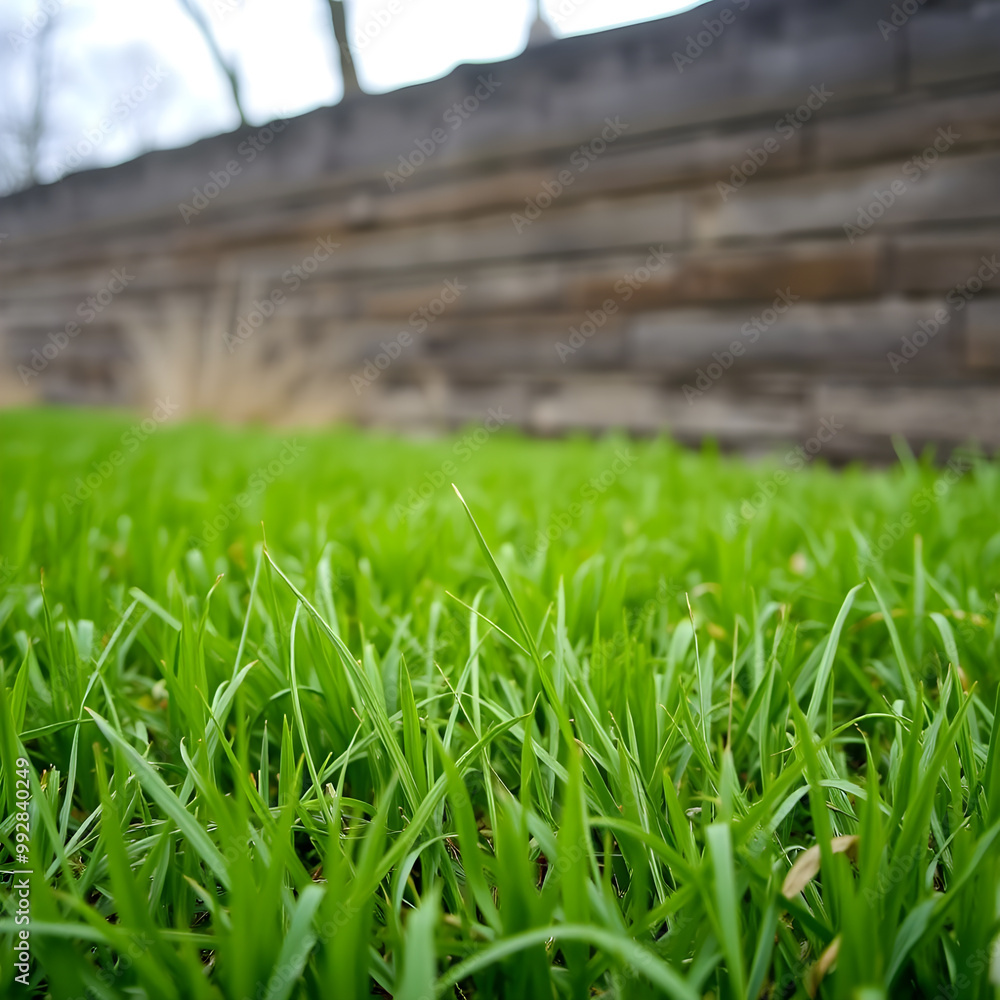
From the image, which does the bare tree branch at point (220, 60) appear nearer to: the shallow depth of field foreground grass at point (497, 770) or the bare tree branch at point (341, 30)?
the bare tree branch at point (341, 30)

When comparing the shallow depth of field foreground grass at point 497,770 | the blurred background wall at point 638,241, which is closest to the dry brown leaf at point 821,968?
the shallow depth of field foreground grass at point 497,770

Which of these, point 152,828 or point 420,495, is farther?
point 420,495

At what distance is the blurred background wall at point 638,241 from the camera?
73.4 inches

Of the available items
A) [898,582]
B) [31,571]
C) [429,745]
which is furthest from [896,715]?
[31,571]

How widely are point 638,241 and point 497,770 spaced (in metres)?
2.21

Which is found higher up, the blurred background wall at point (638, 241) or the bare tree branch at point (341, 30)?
the bare tree branch at point (341, 30)

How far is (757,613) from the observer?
0.63m

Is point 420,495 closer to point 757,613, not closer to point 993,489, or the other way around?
point 757,613

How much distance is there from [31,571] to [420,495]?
2.23ft

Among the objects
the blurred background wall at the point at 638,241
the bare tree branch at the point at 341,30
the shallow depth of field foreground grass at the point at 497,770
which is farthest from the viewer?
the bare tree branch at the point at 341,30

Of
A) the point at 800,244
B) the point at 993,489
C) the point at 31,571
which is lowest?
the point at 993,489

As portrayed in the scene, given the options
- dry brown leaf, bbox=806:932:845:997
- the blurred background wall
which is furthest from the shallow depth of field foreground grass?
the blurred background wall

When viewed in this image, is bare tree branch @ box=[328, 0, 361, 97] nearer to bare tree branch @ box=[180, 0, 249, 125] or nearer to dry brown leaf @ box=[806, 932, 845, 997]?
bare tree branch @ box=[180, 0, 249, 125]

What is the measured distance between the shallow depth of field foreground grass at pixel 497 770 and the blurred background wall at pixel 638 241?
1266 millimetres
